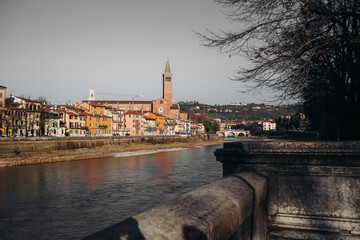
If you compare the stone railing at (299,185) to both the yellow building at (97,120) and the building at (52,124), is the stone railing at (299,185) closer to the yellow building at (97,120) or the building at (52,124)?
the building at (52,124)

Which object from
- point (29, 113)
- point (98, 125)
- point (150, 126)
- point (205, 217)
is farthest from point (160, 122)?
point (205, 217)

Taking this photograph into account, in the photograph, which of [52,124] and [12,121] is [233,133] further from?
[12,121]

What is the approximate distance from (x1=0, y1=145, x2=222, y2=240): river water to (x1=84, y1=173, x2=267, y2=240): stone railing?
41.7 ft

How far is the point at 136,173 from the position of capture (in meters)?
32.0

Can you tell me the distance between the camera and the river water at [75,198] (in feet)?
49.4

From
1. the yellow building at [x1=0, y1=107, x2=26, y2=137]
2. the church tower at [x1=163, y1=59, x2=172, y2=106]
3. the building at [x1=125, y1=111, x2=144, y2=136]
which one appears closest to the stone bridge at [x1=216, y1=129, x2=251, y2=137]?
the church tower at [x1=163, y1=59, x2=172, y2=106]

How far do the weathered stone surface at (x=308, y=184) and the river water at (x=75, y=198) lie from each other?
1217 cm

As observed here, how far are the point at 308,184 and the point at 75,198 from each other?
1957 cm

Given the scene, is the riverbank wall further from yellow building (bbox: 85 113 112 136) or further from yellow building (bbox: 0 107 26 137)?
yellow building (bbox: 85 113 112 136)

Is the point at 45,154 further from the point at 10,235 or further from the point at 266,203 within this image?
the point at 266,203

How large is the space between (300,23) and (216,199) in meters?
3.30

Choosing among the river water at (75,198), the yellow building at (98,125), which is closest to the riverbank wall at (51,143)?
the yellow building at (98,125)

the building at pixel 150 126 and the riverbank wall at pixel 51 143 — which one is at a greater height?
the building at pixel 150 126

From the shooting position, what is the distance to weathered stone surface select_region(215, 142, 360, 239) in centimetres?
332
